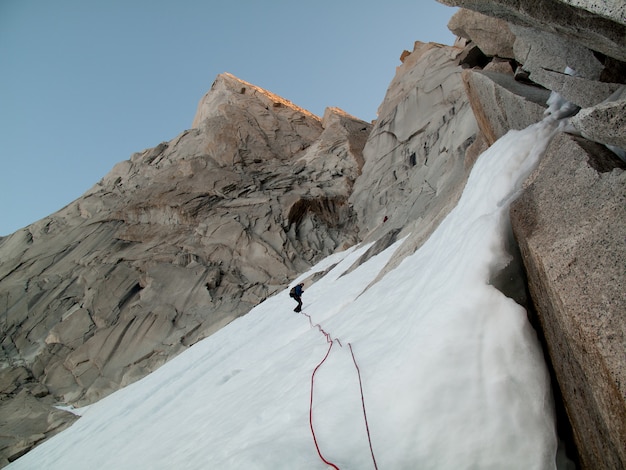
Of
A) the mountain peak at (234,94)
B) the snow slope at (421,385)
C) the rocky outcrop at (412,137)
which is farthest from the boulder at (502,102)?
the mountain peak at (234,94)

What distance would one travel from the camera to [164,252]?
25.7 meters

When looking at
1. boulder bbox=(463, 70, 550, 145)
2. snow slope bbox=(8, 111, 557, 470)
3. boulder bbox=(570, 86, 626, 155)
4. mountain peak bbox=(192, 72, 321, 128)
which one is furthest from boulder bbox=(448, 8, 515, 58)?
A: mountain peak bbox=(192, 72, 321, 128)

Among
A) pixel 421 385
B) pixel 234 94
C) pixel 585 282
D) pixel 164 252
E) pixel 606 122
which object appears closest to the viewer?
pixel 585 282

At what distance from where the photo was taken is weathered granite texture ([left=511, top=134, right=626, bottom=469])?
2.20m

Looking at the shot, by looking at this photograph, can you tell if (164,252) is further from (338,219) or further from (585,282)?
(585,282)

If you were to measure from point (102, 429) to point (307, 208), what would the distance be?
1911cm

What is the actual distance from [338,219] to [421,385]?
2422 cm

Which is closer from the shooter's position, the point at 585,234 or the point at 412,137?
the point at 585,234

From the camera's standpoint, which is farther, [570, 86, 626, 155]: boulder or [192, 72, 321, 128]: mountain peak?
[192, 72, 321, 128]: mountain peak

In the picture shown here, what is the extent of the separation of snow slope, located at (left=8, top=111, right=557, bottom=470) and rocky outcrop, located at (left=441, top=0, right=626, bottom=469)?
0.24 m

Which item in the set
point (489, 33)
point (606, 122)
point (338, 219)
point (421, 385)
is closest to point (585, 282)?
point (606, 122)

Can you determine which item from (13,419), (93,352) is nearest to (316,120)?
(93,352)

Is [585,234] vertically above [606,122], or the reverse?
[606,122]

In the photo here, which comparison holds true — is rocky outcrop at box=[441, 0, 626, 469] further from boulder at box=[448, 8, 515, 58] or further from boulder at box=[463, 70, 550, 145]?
boulder at box=[448, 8, 515, 58]
